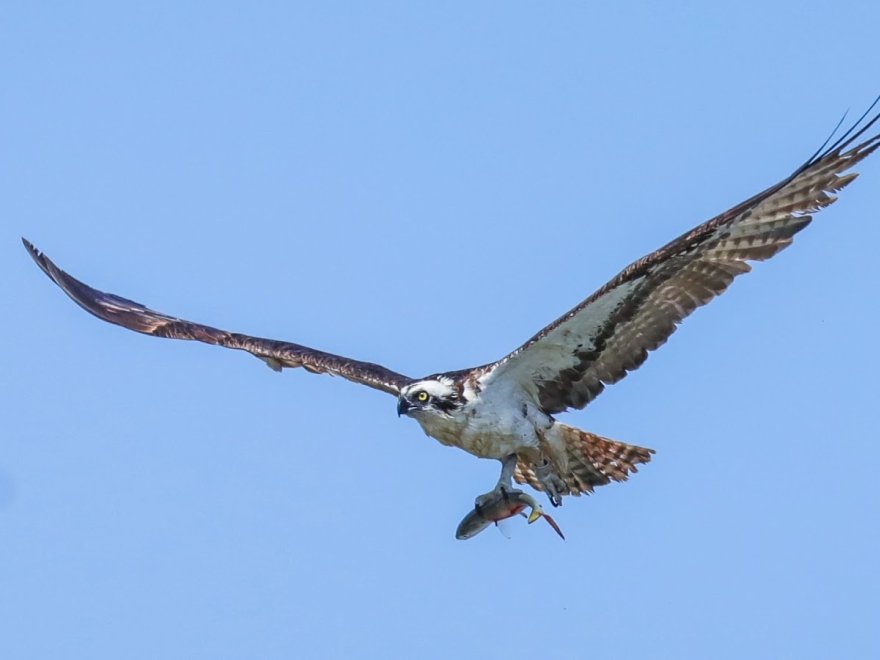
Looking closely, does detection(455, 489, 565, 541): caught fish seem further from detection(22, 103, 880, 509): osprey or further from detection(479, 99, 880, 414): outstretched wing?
detection(479, 99, 880, 414): outstretched wing

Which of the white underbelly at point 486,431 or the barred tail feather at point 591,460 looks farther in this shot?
the barred tail feather at point 591,460

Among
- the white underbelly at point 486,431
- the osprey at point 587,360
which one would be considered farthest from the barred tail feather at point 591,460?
the white underbelly at point 486,431

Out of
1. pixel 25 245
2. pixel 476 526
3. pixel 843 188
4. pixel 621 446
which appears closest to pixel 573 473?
pixel 621 446

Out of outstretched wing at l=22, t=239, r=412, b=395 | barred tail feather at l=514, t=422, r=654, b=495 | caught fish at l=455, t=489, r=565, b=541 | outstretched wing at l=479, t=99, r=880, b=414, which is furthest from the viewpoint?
outstretched wing at l=22, t=239, r=412, b=395

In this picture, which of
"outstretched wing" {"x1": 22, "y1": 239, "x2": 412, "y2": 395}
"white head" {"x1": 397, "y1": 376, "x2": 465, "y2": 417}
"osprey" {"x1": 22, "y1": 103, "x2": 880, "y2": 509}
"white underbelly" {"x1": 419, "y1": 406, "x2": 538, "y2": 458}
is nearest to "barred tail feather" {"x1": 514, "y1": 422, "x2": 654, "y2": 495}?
"osprey" {"x1": 22, "y1": 103, "x2": 880, "y2": 509}

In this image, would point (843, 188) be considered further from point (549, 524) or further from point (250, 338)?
point (250, 338)

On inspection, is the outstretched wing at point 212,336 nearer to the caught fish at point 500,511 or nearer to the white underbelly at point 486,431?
the white underbelly at point 486,431
